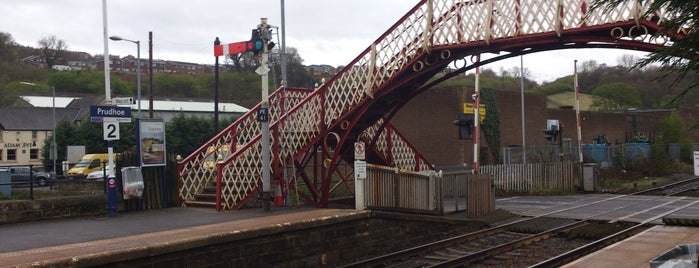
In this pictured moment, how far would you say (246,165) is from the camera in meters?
14.8

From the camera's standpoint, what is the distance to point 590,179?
29938 millimetres

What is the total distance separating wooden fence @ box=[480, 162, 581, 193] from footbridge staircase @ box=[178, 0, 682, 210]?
1277cm

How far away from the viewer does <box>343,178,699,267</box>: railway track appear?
1216 centimetres

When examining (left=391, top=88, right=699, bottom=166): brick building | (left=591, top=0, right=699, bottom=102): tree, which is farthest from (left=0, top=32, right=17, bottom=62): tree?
(left=591, top=0, right=699, bottom=102): tree

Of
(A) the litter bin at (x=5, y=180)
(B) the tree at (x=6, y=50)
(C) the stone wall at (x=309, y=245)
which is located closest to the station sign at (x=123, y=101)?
(C) the stone wall at (x=309, y=245)

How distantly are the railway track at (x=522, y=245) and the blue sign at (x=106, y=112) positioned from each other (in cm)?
593

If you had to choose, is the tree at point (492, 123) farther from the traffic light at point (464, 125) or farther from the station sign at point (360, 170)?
the station sign at point (360, 170)

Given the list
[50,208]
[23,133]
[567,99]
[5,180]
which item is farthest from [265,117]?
[567,99]

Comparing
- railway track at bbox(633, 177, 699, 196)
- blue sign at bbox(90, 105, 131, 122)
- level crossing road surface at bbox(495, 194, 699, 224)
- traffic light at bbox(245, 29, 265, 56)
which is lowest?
railway track at bbox(633, 177, 699, 196)

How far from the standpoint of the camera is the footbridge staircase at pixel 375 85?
13.8 metres

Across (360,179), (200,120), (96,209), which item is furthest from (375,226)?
(200,120)

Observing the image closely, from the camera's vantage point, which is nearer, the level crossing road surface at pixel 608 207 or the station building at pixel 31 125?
the level crossing road surface at pixel 608 207

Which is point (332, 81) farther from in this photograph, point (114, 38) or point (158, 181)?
point (114, 38)

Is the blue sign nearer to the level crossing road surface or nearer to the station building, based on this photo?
the level crossing road surface
